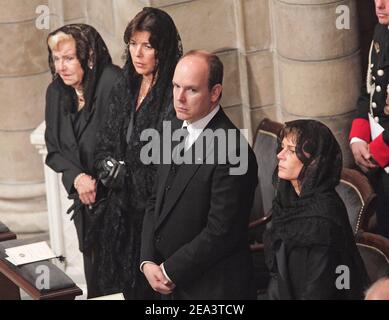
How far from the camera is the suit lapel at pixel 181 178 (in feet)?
27.3

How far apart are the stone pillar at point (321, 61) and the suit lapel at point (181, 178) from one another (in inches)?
25.5

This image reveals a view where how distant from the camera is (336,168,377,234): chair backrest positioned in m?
8.41

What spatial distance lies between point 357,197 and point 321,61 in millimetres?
784

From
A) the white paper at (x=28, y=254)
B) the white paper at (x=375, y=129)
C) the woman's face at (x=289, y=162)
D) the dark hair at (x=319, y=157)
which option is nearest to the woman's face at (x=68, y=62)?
the white paper at (x=28, y=254)

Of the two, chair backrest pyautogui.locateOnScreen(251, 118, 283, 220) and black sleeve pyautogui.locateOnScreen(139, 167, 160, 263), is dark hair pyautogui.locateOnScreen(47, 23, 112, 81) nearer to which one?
black sleeve pyautogui.locateOnScreen(139, 167, 160, 263)

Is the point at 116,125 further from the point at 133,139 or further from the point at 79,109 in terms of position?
the point at 79,109

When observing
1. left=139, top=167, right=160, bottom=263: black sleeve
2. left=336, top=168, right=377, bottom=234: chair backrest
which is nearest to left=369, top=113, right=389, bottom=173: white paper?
left=336, top=168, right=377, bottom=234: chair backrest

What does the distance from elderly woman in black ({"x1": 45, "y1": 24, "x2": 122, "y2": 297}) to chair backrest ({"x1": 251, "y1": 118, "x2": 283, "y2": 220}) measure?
0.87 metres

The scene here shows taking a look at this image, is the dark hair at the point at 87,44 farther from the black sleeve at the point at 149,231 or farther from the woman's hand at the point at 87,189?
the black sleeve at the point at 149,231

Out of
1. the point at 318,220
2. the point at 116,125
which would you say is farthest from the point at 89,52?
the point at 318,220

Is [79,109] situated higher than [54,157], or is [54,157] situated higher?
[79,109]

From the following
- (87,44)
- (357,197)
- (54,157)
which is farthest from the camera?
(54,157)

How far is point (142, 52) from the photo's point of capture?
8719 millimetres

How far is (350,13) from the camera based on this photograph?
8594mm
